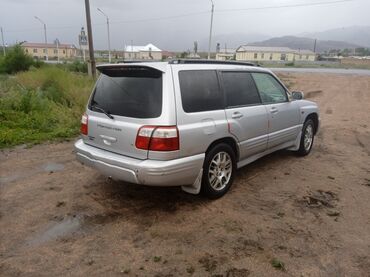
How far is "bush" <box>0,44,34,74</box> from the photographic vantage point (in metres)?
24.8

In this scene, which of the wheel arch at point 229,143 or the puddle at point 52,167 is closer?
the wheel arch at point 229,143

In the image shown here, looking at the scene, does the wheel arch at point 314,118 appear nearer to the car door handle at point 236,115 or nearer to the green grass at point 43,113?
the car door handle at point 236,115

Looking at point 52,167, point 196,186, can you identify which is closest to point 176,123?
point 196,186

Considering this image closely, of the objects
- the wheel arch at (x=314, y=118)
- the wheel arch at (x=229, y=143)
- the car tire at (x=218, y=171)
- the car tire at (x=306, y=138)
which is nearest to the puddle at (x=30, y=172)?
the car tire at (x=218, y=171)

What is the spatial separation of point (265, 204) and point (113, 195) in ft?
6.79

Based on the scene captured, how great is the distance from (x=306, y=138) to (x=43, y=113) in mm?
6694

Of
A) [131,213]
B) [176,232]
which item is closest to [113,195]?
[131,213]

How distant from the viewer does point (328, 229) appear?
12.5ft

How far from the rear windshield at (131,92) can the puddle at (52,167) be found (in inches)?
72.3

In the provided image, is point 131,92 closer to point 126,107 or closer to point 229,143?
point 126,107

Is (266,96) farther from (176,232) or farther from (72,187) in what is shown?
(72,187)

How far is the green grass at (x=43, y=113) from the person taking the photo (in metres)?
7.51

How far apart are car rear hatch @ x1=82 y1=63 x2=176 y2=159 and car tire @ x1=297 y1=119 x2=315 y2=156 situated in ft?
12.0

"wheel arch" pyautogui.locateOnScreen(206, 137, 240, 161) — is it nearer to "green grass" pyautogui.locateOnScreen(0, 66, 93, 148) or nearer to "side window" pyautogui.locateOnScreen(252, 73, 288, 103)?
"side window" pyautogui.locateOnScreen(252, 73, 288, 103)
